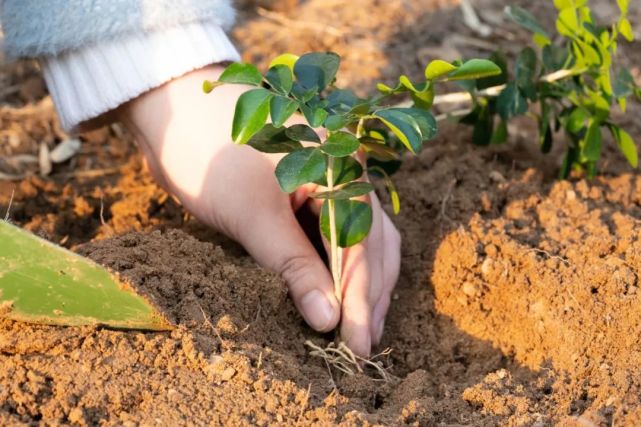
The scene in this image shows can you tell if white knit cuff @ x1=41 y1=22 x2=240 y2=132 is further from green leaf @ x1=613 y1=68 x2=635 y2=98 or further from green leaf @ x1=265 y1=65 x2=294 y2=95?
green leaf @ x1=613 y1=68 x2=635 y2=98

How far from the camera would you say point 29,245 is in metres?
1.46

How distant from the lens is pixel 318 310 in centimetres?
182

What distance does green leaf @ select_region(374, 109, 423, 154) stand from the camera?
1524 millimetres

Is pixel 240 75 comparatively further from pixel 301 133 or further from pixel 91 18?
pixel 91 18

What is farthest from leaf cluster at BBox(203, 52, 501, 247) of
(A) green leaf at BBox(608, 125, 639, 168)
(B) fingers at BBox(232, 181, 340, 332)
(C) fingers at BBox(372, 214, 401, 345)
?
(A) green leaf at BBox(608, 125, 639, 168)

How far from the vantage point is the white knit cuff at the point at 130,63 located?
2107mm

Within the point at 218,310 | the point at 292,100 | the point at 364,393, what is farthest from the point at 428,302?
the point at 292,100

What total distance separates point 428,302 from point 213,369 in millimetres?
659

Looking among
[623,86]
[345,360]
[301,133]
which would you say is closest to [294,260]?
[345,360]

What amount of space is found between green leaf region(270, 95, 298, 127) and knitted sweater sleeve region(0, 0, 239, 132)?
0.64m

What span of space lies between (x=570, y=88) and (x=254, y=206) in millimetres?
947

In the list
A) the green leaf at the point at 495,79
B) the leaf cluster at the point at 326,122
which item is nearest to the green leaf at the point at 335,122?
the leaf cluster at the point at 326,122

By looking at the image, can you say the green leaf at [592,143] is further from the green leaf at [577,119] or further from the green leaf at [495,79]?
the green leaf at [495,79]

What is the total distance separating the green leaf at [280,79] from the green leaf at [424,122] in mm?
197
